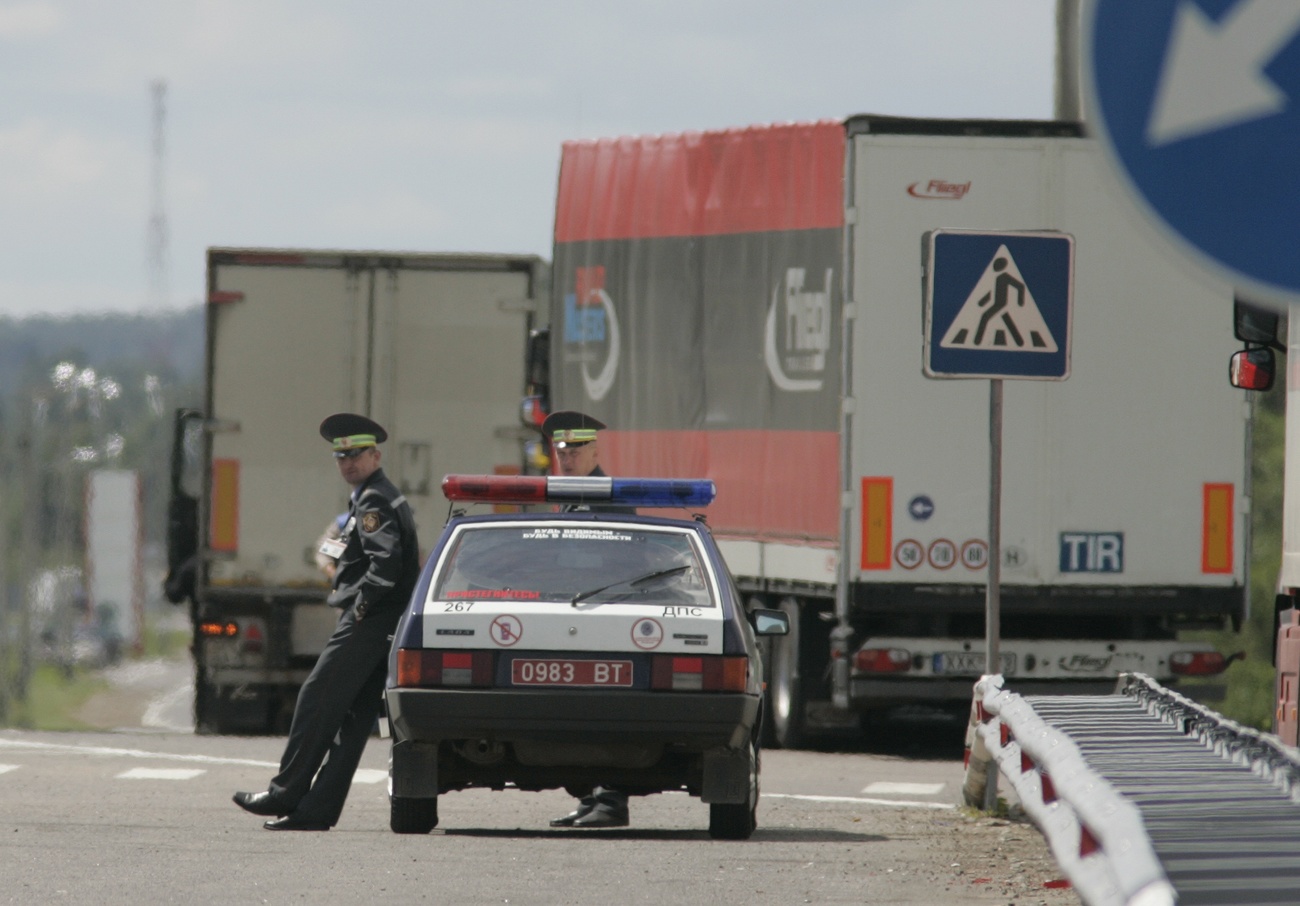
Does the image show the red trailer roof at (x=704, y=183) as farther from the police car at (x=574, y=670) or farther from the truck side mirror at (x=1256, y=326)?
the police car at (x=574, y=670)

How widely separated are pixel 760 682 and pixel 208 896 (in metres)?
2.97

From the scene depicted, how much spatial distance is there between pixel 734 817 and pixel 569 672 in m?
1.04

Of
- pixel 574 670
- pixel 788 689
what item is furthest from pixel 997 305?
pixel 788 689

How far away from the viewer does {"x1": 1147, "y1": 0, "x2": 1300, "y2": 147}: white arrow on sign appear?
4.56 metres

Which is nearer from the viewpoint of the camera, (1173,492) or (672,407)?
(1173,492)

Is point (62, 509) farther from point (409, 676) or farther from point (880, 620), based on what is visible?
point (409, 676)

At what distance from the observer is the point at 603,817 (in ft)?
38.0

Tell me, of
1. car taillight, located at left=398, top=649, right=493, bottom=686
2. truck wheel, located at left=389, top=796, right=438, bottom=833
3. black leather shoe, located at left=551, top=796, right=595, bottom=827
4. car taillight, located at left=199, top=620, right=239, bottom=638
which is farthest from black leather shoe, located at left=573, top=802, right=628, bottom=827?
car taillight, located at left=199, top=620, right=239, bottom=638

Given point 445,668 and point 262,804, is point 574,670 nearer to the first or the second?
point 445,668

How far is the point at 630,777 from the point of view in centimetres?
1073

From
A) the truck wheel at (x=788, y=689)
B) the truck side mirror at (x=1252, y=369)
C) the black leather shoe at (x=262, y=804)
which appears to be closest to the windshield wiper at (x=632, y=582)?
the black leather shoe at (x=262, y=804)

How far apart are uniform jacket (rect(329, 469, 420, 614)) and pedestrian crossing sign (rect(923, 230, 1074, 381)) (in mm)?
2440

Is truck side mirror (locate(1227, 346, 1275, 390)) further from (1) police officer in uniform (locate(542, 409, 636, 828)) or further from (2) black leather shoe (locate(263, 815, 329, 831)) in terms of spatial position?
(2) black leather shoe (locate(263, 815, 329, 831))

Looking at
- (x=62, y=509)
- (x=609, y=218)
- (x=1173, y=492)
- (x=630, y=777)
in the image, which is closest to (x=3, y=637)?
(x=62, y=509)
